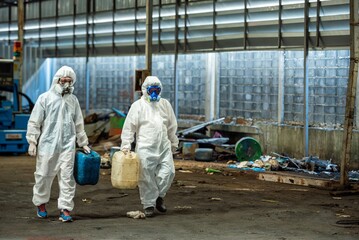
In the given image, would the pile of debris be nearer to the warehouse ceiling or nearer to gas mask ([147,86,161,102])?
the warehouse ceiling

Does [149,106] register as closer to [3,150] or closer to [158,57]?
[3,150]

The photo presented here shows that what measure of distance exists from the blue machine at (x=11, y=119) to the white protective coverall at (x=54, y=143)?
9.86m

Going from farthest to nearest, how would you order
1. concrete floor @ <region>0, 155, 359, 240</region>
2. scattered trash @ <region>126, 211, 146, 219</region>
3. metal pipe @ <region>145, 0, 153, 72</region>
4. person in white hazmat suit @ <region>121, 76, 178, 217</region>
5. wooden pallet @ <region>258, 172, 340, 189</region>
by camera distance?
1. metal pipe @ <region>145, 0, 153, 72</region>
2. wooden pallet @ <region>258, 172, 340, 189</region>
3. person in white hazmat suit @ <region>121, 76, 178, 217</region>
4. scattered trash @ <region>126, 211, 146, 219</region>
5. concrete floor @ <region>0, 155, 359, 240</region>

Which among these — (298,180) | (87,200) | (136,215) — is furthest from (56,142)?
(298,180)

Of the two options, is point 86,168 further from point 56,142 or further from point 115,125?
point 115,125

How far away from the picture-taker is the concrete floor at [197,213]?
931 cm

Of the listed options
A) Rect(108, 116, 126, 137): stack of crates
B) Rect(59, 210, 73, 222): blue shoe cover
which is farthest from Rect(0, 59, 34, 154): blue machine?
Rect(59, 210, 73, 222): blue shoe cover

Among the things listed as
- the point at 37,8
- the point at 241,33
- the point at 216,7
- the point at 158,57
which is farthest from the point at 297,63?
the point at 37,8

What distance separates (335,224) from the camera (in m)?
10.2

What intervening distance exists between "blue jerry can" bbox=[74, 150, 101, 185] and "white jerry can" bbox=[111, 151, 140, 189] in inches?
11.7

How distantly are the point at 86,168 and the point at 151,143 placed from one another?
1.05 m

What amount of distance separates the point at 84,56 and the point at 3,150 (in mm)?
6077

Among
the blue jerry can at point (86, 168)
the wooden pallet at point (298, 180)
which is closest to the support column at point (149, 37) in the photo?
the wooden pallet at point (298, 180)

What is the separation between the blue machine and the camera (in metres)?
19.8
